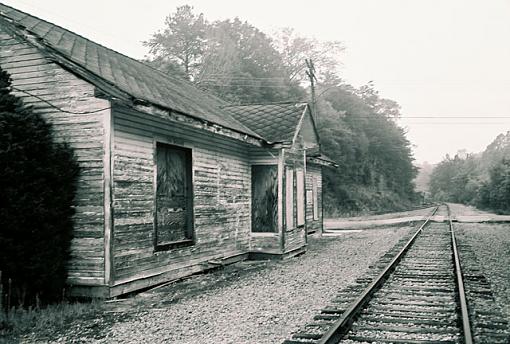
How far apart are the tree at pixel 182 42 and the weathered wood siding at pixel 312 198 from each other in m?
26.8

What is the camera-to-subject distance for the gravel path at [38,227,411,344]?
227 inches

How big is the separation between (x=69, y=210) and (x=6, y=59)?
3.02m

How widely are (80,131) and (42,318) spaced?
3059 mm

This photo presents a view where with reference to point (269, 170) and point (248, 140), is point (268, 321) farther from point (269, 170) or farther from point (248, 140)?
point (269, 170)

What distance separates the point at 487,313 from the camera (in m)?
6.26

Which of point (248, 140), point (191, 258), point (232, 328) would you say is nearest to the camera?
point (232, 328)

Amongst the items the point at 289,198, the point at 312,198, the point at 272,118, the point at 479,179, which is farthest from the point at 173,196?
the point at 479,179

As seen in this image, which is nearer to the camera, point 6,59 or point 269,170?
point 6,59

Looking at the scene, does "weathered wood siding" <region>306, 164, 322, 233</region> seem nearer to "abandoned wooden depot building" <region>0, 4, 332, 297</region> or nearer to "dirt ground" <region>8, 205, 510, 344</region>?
"abandoned wooden depot building" <region>0, 4, 332, 297</region>

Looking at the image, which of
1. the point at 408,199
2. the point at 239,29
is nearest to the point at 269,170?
the point at 239,29

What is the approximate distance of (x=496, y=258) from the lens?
1238 centimetres

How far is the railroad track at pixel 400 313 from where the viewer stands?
528 centimetres

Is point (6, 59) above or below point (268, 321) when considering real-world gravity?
above

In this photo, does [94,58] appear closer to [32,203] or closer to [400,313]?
[32,203]
